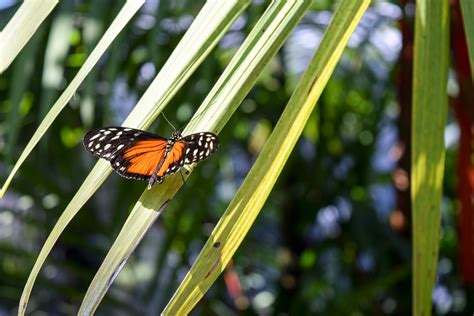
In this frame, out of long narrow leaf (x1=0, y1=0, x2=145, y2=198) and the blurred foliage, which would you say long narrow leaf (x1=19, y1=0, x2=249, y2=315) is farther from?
the blurred foliage

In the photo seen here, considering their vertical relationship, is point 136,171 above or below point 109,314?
above

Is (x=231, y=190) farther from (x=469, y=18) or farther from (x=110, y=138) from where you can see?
(x=469, y=18)

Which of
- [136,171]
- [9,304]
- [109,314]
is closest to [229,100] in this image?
[136,171]

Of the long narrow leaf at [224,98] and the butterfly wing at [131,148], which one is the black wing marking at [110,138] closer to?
the butterfly wing at [131,148]

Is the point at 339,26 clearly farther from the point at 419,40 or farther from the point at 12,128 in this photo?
the point at 12,128

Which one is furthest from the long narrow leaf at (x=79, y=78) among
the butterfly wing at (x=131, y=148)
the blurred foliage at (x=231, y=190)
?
the blurred foliage at (x=231, y=190)

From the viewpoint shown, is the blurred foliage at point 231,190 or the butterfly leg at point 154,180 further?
the blurred foliage at point 231,190
